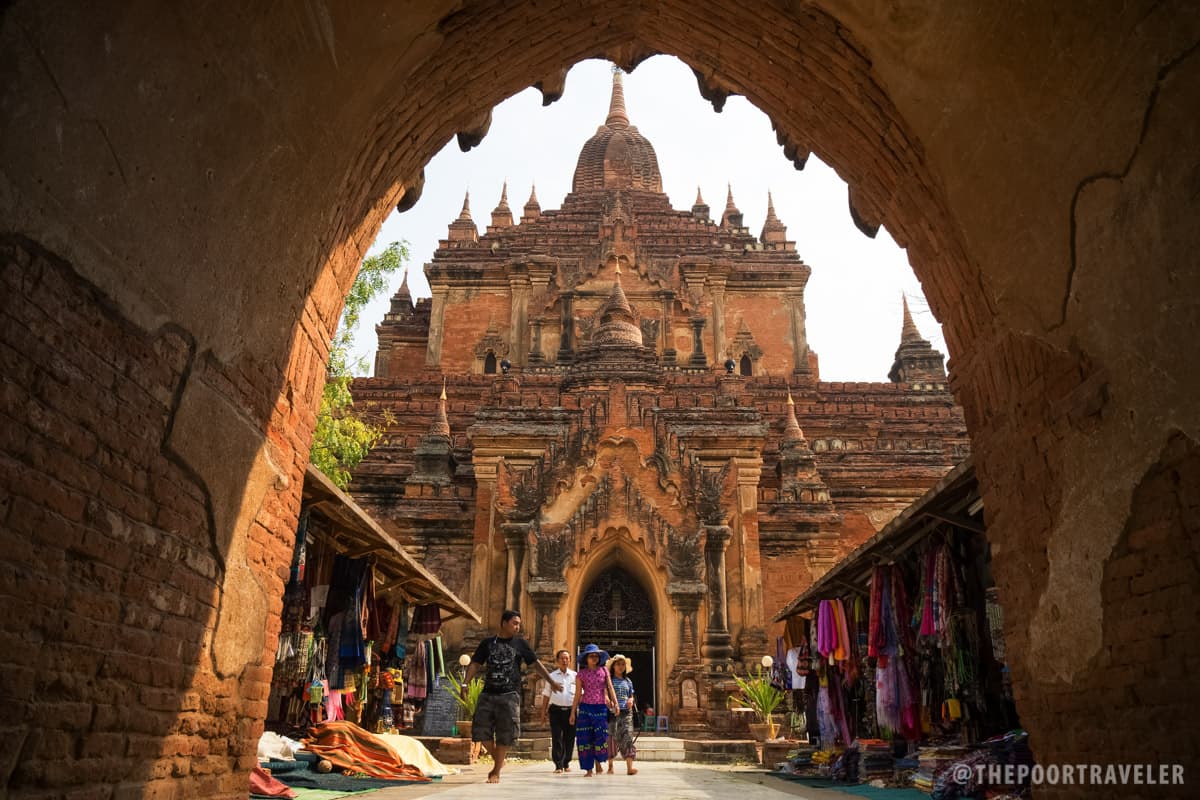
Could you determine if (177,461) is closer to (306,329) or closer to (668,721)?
(306,329)

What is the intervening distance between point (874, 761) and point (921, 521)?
3.10 meters

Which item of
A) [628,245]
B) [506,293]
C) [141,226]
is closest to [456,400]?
[506,293]

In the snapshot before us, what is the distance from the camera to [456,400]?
2545 centimetres

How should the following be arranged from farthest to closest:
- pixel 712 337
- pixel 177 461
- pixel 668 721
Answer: pixel 712 337 → pixel 668 721 → pixel 177 461

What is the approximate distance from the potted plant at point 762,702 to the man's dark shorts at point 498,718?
628cm

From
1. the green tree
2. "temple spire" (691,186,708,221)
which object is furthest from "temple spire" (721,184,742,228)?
the green tree

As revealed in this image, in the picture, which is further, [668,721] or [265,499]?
[668,721]

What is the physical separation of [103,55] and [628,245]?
28026 mm

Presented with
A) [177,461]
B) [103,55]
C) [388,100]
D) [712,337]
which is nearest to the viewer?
[103,55]

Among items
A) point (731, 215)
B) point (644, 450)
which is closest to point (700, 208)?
point (731, 215)

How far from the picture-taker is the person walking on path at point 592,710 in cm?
991

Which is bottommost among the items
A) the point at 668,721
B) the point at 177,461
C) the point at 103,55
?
the point at 668,721

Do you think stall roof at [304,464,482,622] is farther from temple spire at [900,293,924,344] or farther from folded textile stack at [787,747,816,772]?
temple spire at [900,293,924,344]

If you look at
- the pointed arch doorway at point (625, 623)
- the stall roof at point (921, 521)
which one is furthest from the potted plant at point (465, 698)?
the stall roof at point (921, 521)
